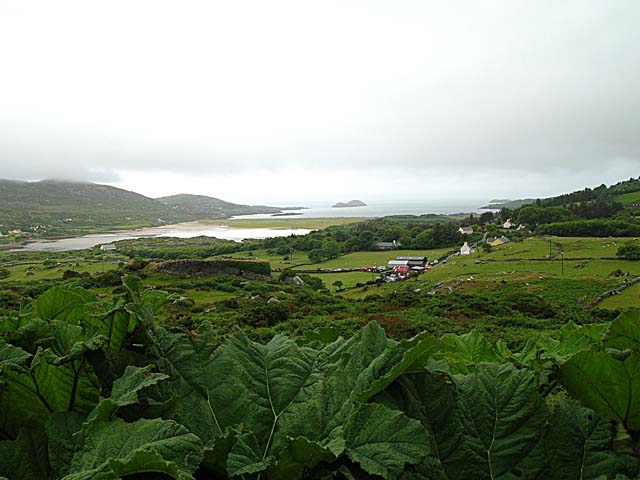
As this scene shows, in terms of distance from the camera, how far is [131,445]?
84 cm

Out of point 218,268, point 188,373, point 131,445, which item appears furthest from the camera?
point 218,268

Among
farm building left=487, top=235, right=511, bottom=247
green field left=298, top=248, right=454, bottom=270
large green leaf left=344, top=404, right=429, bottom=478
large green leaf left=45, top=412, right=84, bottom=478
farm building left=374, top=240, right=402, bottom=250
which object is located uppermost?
large green leaf left=344, top=404, right=429, bottom=478

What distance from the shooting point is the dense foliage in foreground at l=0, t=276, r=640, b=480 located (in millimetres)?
857

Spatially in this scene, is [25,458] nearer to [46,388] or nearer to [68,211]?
[46,388]

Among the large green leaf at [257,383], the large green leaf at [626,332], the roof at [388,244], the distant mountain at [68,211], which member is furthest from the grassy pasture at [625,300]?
the distant mountain at [68,211]

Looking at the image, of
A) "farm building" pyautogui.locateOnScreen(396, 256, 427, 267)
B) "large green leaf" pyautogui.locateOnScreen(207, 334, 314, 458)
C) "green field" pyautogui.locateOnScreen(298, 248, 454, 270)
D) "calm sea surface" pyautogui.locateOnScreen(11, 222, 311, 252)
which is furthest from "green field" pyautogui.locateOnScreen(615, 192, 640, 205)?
"large green leaf" pyautogui.locateOnScreen(207, 334, 314, 458)

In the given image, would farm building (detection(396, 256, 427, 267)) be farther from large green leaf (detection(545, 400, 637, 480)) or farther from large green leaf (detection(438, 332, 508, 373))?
large green leaf (detection(545, 400, 637, 480))

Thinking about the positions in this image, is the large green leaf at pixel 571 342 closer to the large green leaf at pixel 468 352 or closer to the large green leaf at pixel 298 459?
the large green leaf at pixel 468 352

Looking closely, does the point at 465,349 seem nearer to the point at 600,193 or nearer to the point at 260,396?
the point at 260,396

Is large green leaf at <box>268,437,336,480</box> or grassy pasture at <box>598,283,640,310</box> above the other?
large green leaf at <box>268,437,336,480</box>

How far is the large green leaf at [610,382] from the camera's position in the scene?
3.43 feet

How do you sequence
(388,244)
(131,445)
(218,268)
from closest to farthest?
(131,445)
(218,268)
(388,244)

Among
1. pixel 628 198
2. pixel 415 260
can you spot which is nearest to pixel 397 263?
pixel 415 260

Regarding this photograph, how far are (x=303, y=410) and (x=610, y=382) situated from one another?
2.79ft
